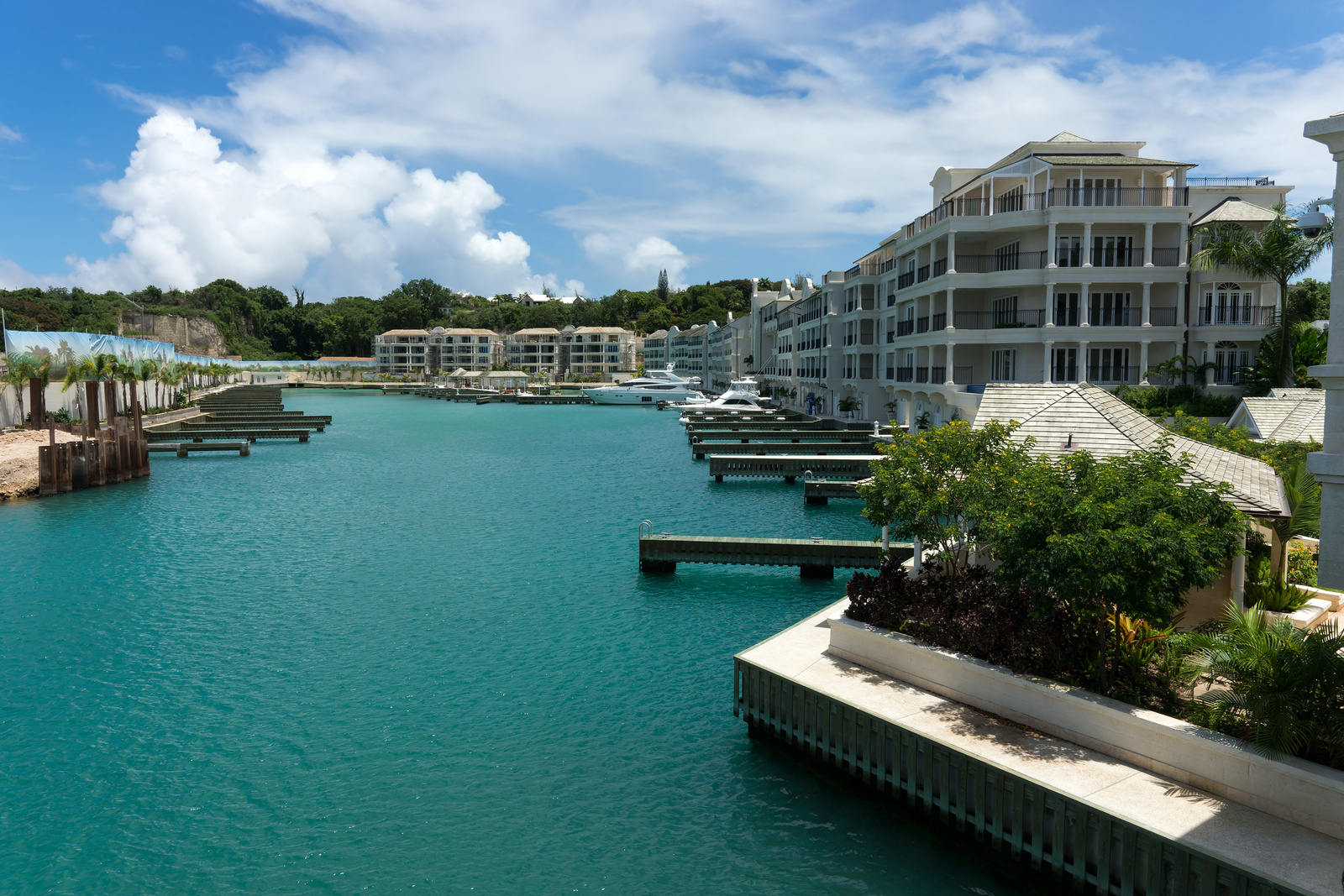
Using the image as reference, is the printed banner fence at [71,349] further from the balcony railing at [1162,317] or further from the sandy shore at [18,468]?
the balcony railing at [1162,317]

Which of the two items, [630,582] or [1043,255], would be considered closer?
[630,582]

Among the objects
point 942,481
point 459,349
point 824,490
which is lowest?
point 824,490

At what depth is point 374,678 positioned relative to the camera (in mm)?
19344

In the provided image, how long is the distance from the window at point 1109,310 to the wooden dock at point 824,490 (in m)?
16.8

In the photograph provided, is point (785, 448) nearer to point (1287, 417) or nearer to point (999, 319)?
point (999, 319)

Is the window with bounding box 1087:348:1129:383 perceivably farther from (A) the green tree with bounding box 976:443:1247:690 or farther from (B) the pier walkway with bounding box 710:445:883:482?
(A) the green tree with bounding box 976:443:1247:690

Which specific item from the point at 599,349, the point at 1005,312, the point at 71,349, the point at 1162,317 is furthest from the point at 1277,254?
the point at 599,349

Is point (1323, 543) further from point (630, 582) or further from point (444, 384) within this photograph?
point (444, 384)

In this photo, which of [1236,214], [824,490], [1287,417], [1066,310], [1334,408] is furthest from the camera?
[1066,310]

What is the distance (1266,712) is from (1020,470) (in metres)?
6.04

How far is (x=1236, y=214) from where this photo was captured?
143 ft

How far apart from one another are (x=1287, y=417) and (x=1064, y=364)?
1766cm

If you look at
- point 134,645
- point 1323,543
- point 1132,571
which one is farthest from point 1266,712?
point 134,645

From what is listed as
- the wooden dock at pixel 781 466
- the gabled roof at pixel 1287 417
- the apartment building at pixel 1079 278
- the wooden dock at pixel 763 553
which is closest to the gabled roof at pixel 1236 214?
the apartment building at pixel 1079 278
